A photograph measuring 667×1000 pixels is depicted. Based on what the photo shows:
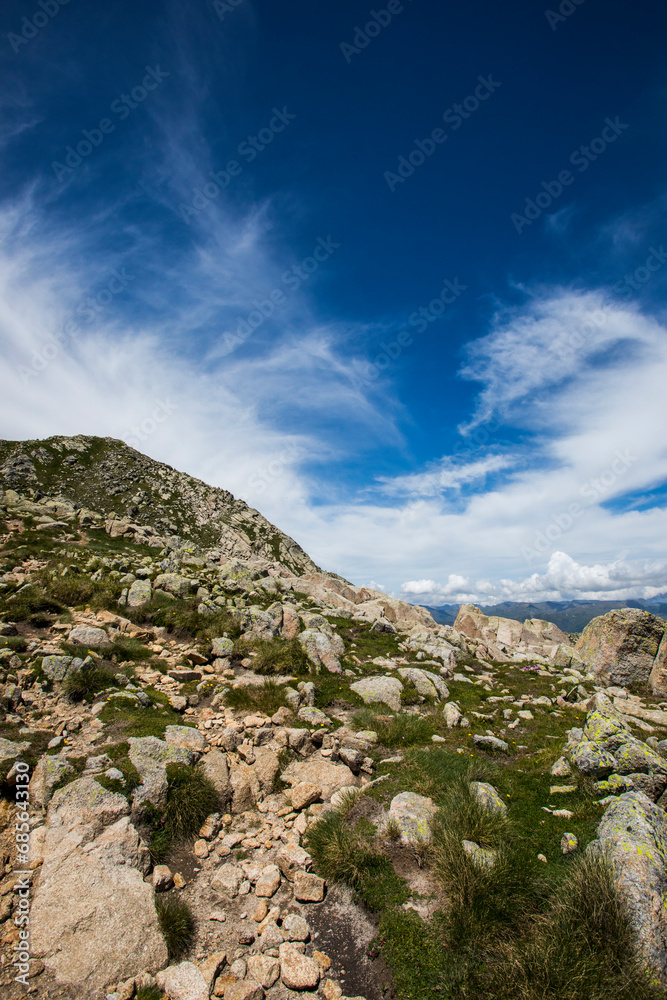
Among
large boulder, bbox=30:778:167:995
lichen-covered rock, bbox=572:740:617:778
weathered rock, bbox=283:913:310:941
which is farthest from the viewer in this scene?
lichen-covered rock, bbox=572:740:617:778

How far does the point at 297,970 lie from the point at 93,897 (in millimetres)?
3685

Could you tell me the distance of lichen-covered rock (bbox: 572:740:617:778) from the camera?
32.9 feet

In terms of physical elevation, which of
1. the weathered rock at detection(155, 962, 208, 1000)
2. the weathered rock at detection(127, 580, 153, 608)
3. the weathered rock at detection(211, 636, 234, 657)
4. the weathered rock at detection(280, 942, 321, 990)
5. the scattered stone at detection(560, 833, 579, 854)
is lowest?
the weathered rock at detection(280, 942, 321, 990)

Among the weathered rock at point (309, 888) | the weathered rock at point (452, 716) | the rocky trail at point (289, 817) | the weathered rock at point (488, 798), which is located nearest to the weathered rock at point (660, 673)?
the rocky trail at point (289, 817)

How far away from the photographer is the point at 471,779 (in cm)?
1052

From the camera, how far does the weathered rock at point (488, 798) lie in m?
9.07

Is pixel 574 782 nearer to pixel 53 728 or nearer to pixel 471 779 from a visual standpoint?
pixel 471 779

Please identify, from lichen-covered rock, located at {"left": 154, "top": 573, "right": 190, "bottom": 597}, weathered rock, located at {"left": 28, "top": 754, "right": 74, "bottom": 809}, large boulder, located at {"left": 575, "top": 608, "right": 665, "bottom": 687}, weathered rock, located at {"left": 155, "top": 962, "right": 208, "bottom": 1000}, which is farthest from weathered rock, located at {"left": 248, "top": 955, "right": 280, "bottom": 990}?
large boulder, located at {"left": 575, "top": 608, "right": 665, "bottom": 687}

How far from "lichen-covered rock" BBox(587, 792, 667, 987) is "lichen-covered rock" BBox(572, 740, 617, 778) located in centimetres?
173

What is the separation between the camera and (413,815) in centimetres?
920

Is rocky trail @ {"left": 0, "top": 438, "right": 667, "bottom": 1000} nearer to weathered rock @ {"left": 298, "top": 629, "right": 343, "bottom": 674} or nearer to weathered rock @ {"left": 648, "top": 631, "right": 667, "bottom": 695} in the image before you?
weathered rock @ {"left": 298, "top": 629, "right": 343, "bottom": 674}

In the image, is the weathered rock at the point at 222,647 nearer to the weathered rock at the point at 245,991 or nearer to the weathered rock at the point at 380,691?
the weathered rock at the point at 380,691

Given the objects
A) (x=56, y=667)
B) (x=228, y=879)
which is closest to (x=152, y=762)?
(x=228, y=879)

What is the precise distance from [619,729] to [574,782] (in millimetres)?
1929
